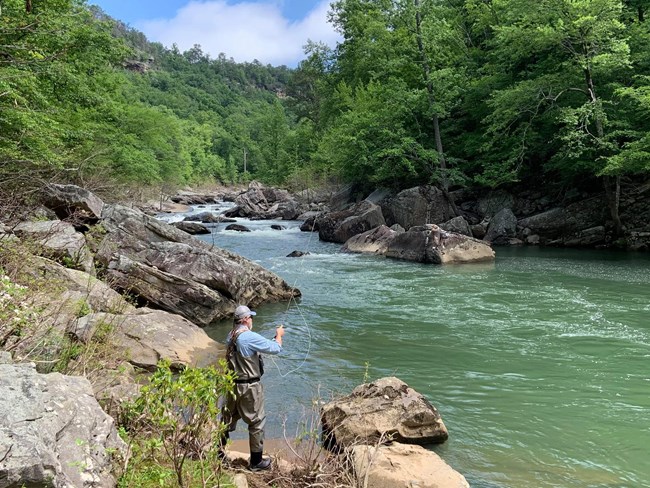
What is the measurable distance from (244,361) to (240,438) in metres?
1.62

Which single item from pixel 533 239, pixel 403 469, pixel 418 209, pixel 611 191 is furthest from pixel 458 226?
pixel 403 469

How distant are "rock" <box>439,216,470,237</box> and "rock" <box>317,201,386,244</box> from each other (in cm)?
335

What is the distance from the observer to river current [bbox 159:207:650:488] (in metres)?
5.95

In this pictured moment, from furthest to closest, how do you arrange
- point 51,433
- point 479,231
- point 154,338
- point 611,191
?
point 479,231, point 611,191, point 154,338, point 51,433

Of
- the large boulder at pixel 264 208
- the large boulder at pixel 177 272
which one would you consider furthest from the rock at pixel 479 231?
the large boulder at pixel 264 208

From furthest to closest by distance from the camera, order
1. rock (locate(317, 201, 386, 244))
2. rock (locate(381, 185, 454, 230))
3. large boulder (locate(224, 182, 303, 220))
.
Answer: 1. large boulder (locate(224, 182, 303, 220))
2. rock (locate(381, 185, 454, 230))
3. rock (locate(317, 201, 386, 244))

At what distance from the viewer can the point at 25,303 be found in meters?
5.79

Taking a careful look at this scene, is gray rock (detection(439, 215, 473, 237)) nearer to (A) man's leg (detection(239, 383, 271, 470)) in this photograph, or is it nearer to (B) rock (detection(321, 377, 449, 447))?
(B) rock (detection(321, 377, 449, 447))

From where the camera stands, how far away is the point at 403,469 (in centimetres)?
514

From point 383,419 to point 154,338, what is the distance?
428 cm

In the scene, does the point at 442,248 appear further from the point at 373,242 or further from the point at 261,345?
the point at 261,345

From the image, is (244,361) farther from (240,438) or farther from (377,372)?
(377,372)

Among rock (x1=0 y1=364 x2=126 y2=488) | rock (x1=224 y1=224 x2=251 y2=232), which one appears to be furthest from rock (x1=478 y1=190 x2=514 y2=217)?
rock (x1=0 y1=364 x2=126 y2=488)

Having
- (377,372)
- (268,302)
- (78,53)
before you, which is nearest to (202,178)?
(78,53)
